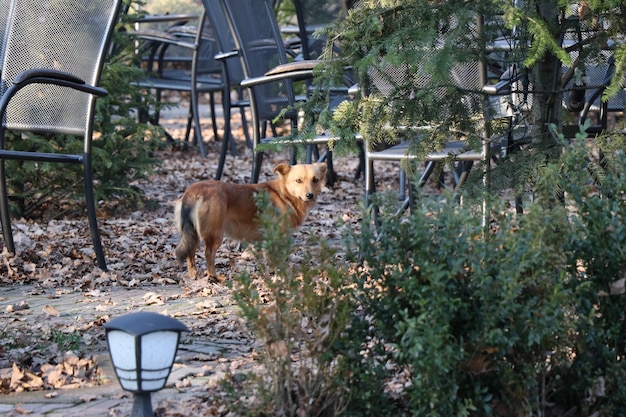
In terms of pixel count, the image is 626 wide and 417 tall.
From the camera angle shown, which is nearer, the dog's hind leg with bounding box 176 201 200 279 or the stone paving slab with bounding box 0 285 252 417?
the stone paving slab with bounding box 0 285 252 417

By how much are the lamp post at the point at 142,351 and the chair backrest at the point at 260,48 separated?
3.46 m

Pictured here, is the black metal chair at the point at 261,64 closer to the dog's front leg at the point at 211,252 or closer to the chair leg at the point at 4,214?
the dog's front leg at the point at 211,252

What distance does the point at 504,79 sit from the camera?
472 cm

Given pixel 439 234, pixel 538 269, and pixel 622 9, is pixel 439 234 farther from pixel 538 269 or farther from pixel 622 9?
pixel 622 9

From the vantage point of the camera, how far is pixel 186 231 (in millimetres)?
5074

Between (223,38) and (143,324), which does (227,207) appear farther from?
(223,38)

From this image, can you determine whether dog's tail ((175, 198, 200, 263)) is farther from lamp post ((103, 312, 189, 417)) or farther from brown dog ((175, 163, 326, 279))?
lamp post ((103, 312, 189, 417))

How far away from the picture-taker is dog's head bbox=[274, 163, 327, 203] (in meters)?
5.55

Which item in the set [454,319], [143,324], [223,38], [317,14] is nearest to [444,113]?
[454,319]

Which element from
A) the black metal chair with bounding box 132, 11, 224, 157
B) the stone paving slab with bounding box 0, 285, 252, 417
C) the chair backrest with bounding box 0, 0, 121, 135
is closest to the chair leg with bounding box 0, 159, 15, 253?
the chair backrest with bounding box 0, 0, 121, 135

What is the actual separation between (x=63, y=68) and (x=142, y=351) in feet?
9.83

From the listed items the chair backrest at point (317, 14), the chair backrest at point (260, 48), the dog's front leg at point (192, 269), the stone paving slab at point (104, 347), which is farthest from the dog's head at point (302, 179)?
the chair backrest at point (317, 14)

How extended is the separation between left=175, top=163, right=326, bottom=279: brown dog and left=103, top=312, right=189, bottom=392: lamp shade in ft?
7.16

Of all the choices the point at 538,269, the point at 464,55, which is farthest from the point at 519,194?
the point at 538,269
